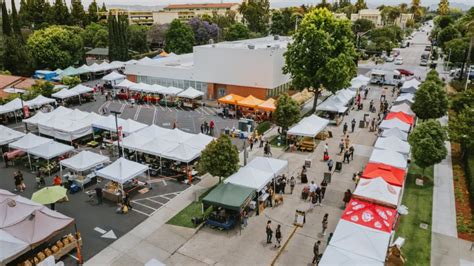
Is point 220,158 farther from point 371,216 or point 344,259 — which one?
point 344,259

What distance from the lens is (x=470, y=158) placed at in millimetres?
23219

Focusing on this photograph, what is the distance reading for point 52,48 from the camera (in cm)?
5578

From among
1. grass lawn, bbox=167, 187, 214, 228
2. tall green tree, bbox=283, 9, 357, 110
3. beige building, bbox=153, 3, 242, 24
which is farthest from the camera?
beige building, bbox=153, 3, 242, 24

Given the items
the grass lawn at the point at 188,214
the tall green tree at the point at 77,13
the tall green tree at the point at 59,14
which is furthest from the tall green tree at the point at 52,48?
the grass lawn at the point at 188,214

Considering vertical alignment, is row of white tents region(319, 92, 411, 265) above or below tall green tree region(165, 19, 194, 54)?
below

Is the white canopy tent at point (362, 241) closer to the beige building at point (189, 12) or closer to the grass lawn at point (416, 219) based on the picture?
the grass lawn at point (416, 219)

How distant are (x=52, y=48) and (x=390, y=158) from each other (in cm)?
5367

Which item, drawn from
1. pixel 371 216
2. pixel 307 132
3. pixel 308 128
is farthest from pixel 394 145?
pixel 371 216

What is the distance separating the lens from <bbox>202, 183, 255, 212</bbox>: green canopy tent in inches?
665

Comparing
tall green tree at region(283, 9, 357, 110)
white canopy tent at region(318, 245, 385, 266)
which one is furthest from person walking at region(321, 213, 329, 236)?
tall green tree at region(283, 9, 357, 110)

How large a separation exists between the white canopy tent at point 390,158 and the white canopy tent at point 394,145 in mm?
1201

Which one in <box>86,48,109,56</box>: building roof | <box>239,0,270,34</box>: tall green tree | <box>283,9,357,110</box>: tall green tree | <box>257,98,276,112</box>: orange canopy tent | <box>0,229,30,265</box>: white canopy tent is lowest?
<box>0,229,30,265</box>: white canopy tent

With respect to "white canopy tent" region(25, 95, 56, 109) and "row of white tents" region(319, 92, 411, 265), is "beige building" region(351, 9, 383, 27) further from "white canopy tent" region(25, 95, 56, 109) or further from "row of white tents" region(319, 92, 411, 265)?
"row of white tents" region(319, 92, 411, 265)

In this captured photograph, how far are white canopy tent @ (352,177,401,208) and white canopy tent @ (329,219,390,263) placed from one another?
11.2 ft
